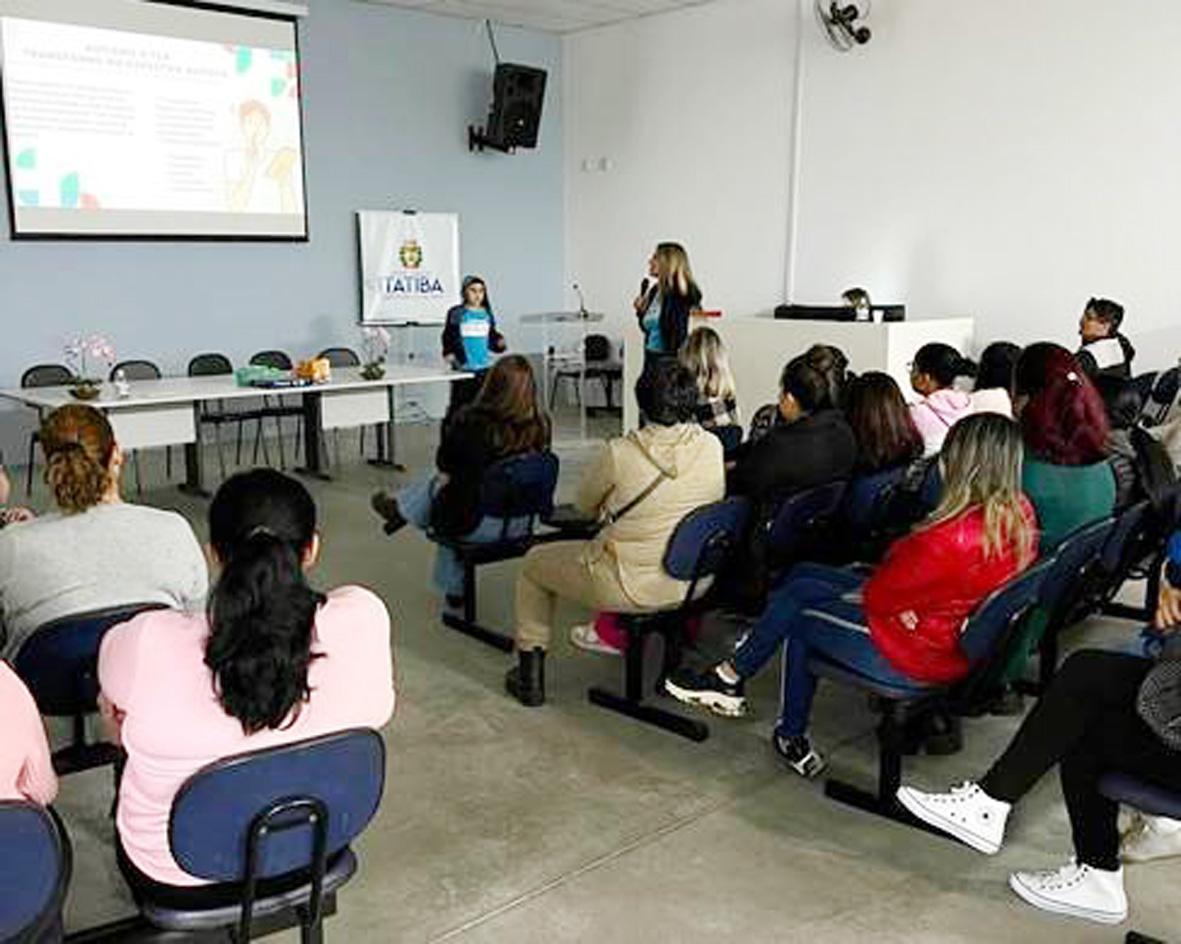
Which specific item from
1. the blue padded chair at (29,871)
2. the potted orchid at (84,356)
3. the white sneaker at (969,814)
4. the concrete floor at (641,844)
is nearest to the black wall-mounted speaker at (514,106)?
the potted orchid at (84,356)

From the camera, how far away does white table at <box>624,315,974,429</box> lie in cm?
706

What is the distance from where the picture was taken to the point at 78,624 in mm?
2293

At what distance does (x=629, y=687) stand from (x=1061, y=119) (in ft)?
17.8

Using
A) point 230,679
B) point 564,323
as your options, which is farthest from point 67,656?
point 564,323

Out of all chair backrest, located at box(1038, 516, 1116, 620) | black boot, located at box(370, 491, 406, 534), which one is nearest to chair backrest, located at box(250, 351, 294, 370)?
black boot, located at box(370, 491, 406, 534)

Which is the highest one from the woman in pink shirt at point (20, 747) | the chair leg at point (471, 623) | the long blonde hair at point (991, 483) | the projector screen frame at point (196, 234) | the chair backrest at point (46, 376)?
the projector screen frame at point (196, 234)

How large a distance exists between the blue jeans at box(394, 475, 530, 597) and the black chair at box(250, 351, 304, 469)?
9.20 feet

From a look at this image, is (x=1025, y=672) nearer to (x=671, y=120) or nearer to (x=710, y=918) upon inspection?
(x=710, y=918)

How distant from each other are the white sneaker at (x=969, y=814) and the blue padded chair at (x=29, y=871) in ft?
6.19

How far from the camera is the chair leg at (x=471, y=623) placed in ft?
13.4

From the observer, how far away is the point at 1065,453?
10.6ft

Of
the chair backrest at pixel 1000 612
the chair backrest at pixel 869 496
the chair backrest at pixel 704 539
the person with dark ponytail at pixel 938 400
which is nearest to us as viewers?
the chair backrest at pixel 1000 612

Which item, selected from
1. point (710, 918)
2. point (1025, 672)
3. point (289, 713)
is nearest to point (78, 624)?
point (289, 713)

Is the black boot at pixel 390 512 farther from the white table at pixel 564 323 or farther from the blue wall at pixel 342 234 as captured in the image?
the white table at pixel 564 323
